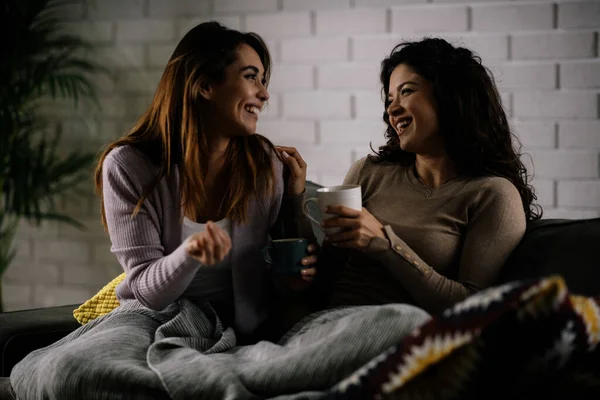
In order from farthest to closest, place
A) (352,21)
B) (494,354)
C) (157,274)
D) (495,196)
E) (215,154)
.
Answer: (352,21) → (215,154) → (495,196) → (157,274) → (494,354)

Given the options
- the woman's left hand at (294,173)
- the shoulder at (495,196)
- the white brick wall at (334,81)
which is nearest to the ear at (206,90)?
the woman's left hand at (294,173)

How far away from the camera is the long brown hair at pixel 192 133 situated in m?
1.68

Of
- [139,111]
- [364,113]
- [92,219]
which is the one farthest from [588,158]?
[92,219]

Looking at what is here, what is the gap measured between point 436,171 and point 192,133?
557 mm

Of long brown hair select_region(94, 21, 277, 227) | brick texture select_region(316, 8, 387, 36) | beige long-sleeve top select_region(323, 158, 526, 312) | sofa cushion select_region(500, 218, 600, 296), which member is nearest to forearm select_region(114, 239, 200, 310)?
long brown hair select_region(94, 21, 277, 227)

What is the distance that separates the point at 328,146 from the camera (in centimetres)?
271

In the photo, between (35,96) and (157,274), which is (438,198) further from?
(35,96)

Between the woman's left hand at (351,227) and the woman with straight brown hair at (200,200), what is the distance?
87 millimetres

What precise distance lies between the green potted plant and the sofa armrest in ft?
3.73

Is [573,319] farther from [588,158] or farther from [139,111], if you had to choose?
[139,111]

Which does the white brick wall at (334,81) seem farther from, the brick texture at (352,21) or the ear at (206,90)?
the ear at (206,90)

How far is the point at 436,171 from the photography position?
5.91 feet

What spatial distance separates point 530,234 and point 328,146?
1.15 meters

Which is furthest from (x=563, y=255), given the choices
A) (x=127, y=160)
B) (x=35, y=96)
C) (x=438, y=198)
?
(x=35, y=96)
